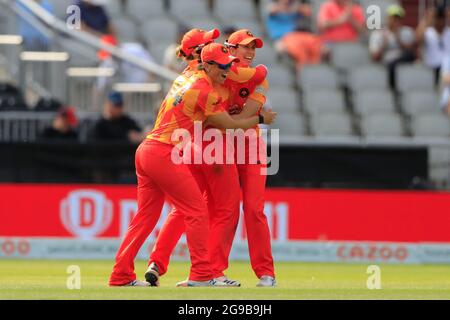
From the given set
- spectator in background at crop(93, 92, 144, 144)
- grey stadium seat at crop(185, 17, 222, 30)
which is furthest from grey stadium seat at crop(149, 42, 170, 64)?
spectator in background at crop(93, 92, 144, 144)

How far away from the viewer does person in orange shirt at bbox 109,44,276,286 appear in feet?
41.9

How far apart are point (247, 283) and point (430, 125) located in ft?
27.7

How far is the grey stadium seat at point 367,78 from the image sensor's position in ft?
76.0

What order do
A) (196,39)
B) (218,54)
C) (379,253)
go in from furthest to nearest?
1. (379,253)
2. (196,39)
3. (218,54)

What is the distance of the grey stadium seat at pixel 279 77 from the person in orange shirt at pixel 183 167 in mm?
9707

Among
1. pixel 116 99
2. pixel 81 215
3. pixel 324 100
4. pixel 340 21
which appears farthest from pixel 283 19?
pixel 81 215

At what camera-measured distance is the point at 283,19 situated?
23.8 meters

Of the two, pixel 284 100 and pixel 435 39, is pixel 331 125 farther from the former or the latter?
pixel 435 39

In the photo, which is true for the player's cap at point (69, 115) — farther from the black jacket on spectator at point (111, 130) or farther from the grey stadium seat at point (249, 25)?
the grey stadium seat at point (249, 25)

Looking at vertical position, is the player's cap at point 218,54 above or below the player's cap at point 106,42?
above

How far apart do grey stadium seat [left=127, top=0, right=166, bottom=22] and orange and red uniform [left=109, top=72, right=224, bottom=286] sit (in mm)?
11010

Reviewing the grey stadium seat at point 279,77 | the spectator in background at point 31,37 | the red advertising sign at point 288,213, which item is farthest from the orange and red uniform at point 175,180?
the grey stadium seat at point 279,77

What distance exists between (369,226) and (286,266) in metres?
2.35

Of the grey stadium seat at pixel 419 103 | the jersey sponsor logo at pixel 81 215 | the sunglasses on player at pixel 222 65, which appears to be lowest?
the jersey sponsor logo at pixel 81 215
